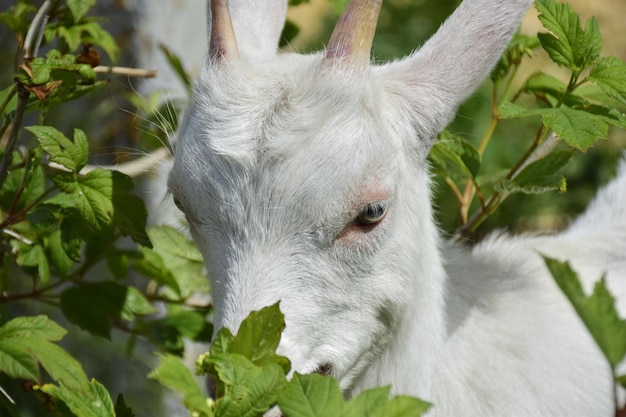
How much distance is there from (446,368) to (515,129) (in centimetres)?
435

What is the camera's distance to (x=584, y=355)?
3248 mm

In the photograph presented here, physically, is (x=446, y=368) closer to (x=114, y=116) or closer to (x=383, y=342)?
(x=383, y=342)

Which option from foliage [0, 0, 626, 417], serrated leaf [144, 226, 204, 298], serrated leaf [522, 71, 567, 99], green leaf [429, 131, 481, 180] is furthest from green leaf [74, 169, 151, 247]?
serrated leaf [522, 71, 567, 99]

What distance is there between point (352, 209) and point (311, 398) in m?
0.72

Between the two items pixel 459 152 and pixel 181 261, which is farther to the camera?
pixel 181 261

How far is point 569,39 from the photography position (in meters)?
2.77

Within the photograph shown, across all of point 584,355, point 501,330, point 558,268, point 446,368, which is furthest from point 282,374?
point 584,355

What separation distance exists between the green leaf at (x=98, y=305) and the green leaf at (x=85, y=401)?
30.6 inches

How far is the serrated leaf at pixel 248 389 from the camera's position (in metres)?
1.99

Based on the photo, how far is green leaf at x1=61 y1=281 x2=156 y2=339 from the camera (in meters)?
3.05

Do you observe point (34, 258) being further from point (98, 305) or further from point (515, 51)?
point (515, 51)

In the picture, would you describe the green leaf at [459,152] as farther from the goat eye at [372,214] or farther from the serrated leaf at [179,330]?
the serrated leaf at [179,330]

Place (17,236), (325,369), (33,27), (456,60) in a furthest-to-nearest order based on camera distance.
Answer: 1. (33,27)
2. (17,236)
3. (456,60)
4. (325,369)

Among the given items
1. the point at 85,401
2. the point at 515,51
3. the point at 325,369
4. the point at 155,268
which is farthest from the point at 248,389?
the point at 515,51
